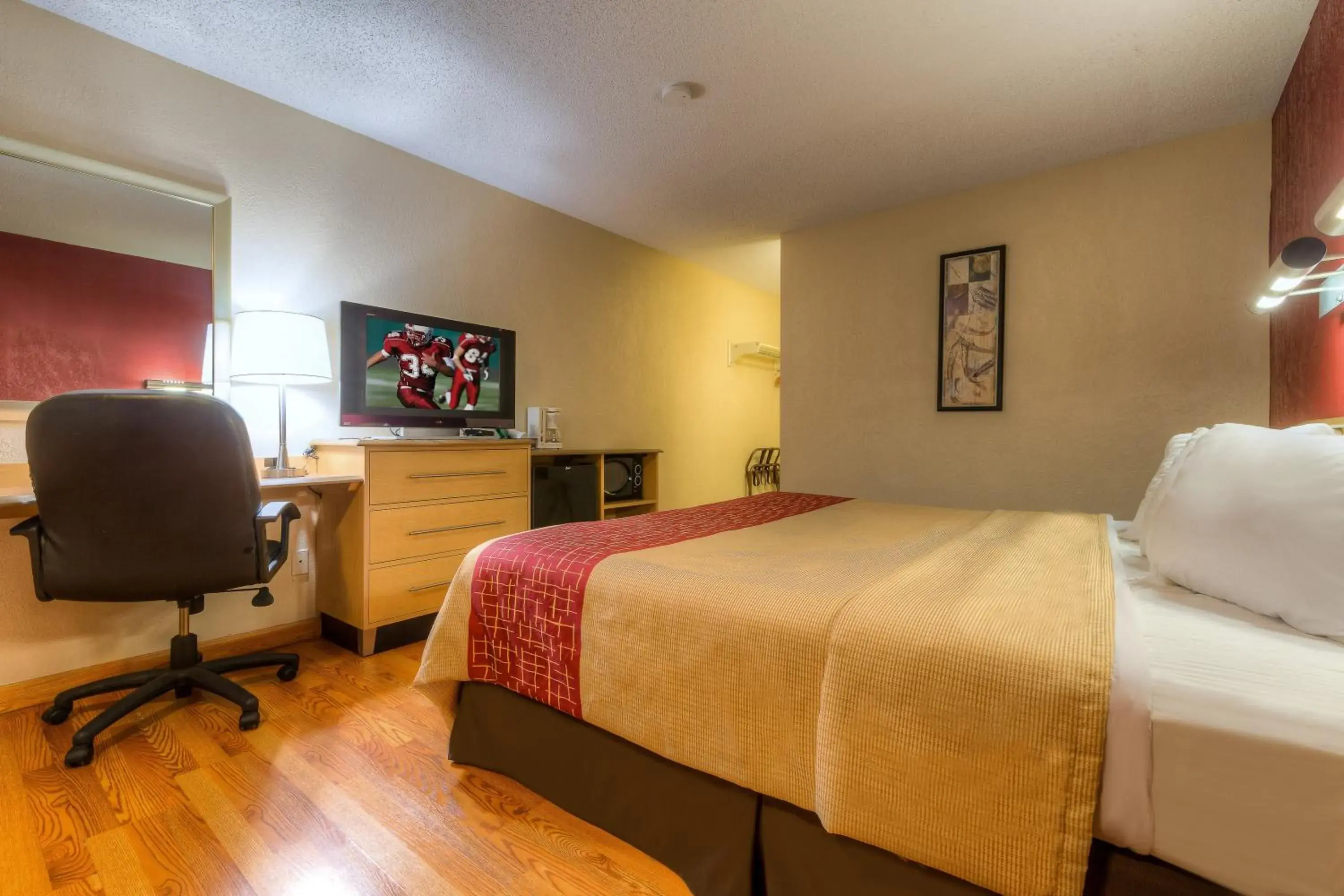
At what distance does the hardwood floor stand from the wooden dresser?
0.60m

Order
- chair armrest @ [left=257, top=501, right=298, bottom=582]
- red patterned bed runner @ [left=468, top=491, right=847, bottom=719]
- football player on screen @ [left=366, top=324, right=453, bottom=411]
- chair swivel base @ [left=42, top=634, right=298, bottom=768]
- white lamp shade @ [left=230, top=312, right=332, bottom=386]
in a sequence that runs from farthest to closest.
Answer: football player on screen @ [left=366, top=324, right=453, bottom=411]
white lamp shade @ [left=230, top=312, right=332, bottom=386]
chair armrest @ [left=257, top=501, right=298, bottom=582]
chair swivel base @ [left=42, top=634, right=298, bottom=768]
red patterned bed runner @ [left=468, top=491, right=847, bottom=719]

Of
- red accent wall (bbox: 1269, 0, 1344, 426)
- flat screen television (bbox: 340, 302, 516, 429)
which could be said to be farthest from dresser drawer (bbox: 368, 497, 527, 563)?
red accent wall (bbox: 1269, 0, 1344, 426)

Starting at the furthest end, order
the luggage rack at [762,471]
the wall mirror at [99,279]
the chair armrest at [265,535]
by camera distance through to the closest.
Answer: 1. the luggage rack at [762,471]
2. the wall mirror at [99,279]
3. the chair armrest at [265,535]

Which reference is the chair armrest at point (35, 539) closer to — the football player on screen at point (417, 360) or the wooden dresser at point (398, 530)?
the wooden dresser at point (398, 530)

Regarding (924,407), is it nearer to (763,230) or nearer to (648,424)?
(763,230)

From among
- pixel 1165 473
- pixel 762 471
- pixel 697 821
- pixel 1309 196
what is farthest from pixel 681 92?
pixel 762 471

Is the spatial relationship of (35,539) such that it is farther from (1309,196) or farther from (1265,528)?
(1309,196)

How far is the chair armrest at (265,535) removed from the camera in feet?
5.96

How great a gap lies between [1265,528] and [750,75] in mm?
2274

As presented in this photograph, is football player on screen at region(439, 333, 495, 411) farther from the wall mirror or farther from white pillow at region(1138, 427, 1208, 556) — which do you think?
white pillow at region(1138, 427, 1208, 556)

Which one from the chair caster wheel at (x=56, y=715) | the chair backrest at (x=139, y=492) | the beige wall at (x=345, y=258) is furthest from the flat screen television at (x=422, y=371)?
the chair caster wheel at (x=56, y=715)

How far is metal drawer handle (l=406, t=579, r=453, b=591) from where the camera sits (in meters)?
2.54

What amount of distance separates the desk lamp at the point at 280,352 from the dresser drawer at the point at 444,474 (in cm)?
39

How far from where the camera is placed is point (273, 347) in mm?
2270
